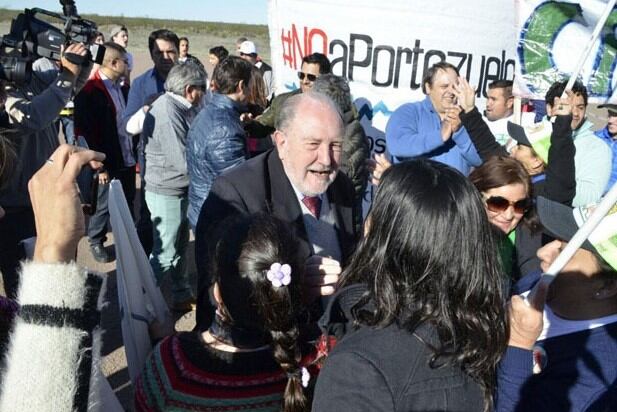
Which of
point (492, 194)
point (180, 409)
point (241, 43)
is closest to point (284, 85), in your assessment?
point (492, 194)

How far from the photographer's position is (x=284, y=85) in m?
5.04

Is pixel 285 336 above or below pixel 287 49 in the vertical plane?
below

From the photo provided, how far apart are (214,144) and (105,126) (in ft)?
6.91

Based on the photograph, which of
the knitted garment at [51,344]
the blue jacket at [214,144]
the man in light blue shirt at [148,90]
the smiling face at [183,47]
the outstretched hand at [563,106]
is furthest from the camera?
the smiling face at [183,47]

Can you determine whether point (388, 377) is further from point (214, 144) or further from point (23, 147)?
point (23, 147)

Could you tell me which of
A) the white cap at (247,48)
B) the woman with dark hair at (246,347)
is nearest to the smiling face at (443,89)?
the woman with dark hair at (246,347)

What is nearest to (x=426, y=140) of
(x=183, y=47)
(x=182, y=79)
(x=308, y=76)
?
(x=308, y=76)

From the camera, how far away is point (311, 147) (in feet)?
8.48

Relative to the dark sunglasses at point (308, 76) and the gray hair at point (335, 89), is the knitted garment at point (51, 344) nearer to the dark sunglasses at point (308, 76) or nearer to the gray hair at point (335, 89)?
the gray hair at point (335, 89)

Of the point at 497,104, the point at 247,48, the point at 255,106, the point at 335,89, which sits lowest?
the point at 247,48

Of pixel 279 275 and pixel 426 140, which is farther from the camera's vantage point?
pixel 426 140

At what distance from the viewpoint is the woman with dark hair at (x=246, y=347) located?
1.64 m

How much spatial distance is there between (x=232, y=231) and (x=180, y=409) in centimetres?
50

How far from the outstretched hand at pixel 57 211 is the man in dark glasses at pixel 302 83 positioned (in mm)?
3047
